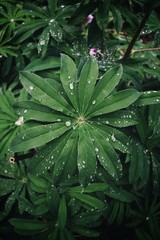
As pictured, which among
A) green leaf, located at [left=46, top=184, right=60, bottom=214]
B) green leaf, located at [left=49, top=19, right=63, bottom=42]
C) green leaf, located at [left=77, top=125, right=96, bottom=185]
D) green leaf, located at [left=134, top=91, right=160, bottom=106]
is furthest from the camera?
green leaf, located at [left=49, top=19, right=63, bottom=42]

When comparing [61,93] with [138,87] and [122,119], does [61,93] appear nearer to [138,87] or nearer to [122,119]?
[122,119]

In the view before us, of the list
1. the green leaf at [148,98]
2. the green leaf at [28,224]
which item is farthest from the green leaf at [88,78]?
the green leaf at [28,224]

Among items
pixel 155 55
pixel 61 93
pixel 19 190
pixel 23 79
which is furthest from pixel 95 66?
pixel 19 190

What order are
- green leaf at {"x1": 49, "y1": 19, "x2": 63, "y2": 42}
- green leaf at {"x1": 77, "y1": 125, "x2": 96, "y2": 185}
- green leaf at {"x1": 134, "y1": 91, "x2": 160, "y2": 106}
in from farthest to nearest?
green leaf at {"x1": 49, "y1": 19, "x2": 63, "y2": 42} → green leaf at {"x1": 134, "y1": 91, "x2": 160, "y2": 106} → green leaf at {"x1": 77, "y1": 125, "x2": 96, "y2": 185}

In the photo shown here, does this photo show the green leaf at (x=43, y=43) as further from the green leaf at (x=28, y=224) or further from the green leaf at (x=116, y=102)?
the green leaf at (x=28, y=224)

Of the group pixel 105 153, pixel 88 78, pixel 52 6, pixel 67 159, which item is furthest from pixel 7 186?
pixel 52 6

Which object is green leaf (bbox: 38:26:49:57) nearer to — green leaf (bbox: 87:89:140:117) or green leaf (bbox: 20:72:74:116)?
green leaf (bbox: 20:72:74:116)

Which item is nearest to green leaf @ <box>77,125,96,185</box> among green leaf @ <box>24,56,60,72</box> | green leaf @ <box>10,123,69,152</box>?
green leaf @ <box>10,123,69,152</box>

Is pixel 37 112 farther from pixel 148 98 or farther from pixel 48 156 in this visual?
pixel 148 98
